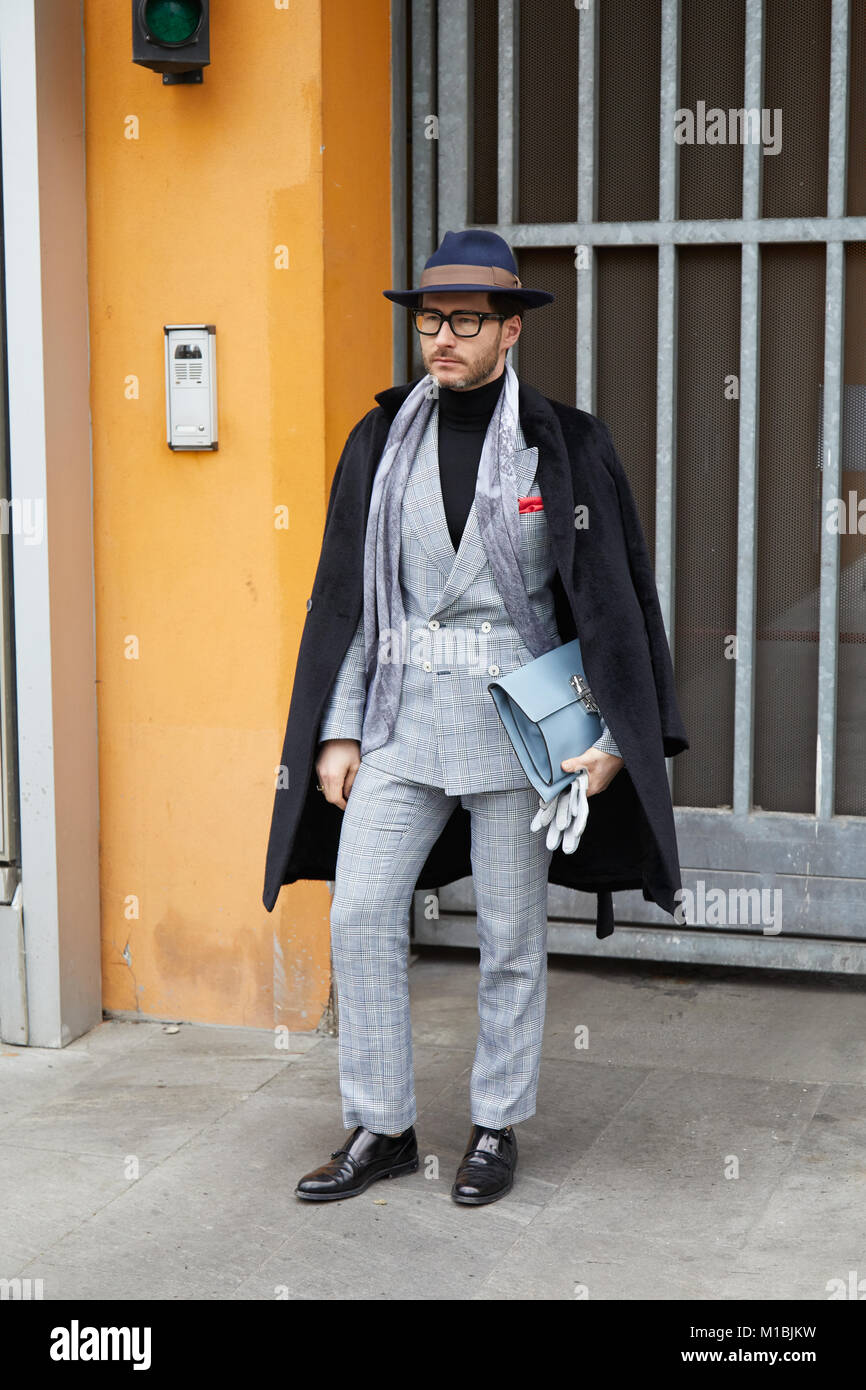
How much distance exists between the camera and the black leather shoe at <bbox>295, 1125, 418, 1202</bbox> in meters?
3.83

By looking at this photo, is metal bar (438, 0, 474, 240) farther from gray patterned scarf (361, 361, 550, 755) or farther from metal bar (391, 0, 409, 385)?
gray patterned scarf (361, 361, 550, 755)

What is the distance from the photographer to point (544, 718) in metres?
3.61

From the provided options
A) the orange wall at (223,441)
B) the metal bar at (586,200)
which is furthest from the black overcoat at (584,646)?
the metal bar at (586,200)

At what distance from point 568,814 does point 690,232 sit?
2156 millimetres

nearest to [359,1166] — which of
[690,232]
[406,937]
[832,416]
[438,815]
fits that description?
[406,937]

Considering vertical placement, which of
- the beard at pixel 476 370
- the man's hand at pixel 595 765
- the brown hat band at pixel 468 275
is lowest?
the man's hand at pixel 595 765

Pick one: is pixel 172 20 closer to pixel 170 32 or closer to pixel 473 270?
pixel 170 32

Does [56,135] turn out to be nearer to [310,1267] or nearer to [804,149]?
[804,149]

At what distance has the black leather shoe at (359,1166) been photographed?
12.6ft

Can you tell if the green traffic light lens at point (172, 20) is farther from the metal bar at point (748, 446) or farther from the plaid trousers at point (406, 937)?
the plaid trousers at point (406, 937)

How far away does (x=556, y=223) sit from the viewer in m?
5.16

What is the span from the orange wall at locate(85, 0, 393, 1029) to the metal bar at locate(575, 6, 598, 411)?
563mm

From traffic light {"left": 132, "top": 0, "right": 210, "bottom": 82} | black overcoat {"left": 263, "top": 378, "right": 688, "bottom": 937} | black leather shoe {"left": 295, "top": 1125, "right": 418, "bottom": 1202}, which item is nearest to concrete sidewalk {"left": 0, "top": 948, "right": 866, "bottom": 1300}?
black leather shoe {"left": 295, "top": 1125, "right": 418, "bottom": 1202}
